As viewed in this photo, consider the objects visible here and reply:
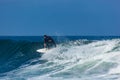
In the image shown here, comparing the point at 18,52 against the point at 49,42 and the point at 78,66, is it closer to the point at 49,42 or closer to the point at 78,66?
the point at 49,42

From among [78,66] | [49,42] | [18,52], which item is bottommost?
[78,66]

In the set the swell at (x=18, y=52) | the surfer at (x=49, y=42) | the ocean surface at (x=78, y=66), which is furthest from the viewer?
the swell at (x=18, y=52)

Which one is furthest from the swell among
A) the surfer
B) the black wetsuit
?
the black wetsuit

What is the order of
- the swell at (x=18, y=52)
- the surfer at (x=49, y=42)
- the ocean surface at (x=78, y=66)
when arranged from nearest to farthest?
the ocean surface at (x=78, y=66) → the surfer at (x=49, y=42) → the swell at (x=18, y=52)

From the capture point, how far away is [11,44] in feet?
107

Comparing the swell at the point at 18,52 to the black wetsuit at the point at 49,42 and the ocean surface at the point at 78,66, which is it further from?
the ocean surface at the point at 78,66

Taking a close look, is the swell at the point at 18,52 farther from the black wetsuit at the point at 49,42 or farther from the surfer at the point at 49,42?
the black wetsuit at the point at 49,42

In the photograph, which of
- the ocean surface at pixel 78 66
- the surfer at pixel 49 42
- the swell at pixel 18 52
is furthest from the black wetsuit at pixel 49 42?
the ocean surface at pixel 78 66

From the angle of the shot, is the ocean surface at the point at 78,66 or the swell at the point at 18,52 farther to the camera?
the swell at the point at 18,52

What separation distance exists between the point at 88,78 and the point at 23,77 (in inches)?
124

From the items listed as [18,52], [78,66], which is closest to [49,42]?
[18,52]

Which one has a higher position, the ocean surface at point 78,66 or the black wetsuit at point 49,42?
the black wetsuit at point 49,42

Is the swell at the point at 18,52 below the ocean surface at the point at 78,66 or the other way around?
the other way around

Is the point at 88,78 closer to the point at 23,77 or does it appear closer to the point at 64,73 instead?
the point at 64,73
